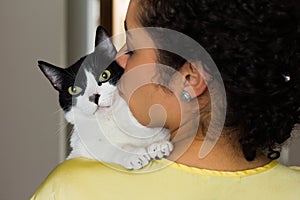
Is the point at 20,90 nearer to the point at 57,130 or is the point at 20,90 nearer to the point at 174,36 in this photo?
the point at 57,130

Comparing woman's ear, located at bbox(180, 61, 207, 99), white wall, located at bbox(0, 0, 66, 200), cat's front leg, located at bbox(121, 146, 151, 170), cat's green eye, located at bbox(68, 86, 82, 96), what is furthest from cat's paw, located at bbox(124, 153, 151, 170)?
white wall, located at bbox(0, 0, 66, 200)

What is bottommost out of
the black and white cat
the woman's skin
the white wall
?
the white wall

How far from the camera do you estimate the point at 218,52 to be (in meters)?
0.57

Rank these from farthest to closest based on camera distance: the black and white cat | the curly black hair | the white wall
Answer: the white wall
the black and white cat
the curly black hair

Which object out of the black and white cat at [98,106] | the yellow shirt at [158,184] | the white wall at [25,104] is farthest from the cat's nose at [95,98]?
the white wall at [25,104]

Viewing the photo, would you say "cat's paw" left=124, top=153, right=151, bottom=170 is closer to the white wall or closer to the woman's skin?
the woman's skin

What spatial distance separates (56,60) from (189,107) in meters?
0.80

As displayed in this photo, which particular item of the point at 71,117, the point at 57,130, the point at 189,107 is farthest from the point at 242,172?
the point at 57,130

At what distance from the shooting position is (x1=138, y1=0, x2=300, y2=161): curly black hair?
0.56 metres

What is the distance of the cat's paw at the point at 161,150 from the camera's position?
25.9 inches

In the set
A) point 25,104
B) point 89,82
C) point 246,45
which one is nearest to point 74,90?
point 89,82

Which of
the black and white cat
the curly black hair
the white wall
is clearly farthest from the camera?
the white wall

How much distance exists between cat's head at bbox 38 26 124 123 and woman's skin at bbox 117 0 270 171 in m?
0.19

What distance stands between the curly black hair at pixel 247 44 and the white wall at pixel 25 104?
83cm
